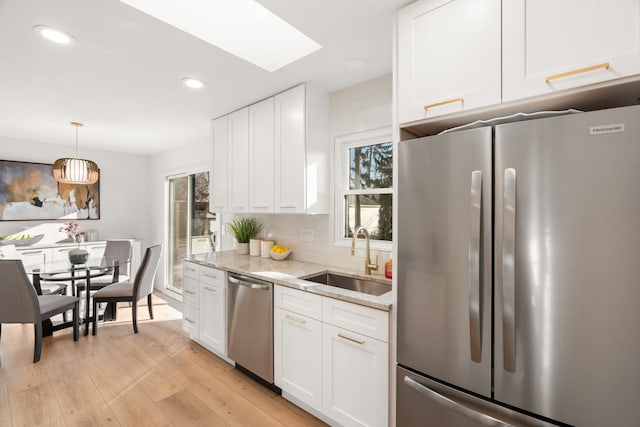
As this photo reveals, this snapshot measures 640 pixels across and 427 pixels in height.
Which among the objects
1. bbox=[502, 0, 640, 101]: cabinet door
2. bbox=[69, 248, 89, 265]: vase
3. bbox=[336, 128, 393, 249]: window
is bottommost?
bbox=[69, 248, 89, 265]: vase

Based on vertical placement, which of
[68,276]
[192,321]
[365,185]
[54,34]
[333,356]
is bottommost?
[192,321]

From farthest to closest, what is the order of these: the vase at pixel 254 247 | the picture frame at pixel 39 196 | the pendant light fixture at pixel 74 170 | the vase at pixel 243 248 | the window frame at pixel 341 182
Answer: the picture frame at pixel 39 196 < the pendant light fixture at pixel 74 170 < the vase at pixel 243 248 < the vase at pixel 254 247 < the window frame at pixel 341 182

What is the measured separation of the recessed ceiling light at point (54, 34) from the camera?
5.80 ft

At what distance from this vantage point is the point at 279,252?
300 cm

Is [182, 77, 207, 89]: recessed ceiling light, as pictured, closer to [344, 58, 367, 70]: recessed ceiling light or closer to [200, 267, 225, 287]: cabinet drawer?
[344, 58, 367, 70]: recessed ceiling light

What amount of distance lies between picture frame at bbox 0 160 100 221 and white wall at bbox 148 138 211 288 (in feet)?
2.88

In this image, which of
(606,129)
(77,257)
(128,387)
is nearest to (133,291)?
(77,257)

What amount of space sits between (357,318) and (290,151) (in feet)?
4.96

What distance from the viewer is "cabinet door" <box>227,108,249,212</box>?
305 centimetres

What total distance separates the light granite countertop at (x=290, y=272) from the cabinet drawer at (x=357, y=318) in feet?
0.13

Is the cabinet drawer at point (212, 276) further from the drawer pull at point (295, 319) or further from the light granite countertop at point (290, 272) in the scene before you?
the drawer pull at point (295, 319)

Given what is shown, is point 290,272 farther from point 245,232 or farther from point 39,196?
point 39,196

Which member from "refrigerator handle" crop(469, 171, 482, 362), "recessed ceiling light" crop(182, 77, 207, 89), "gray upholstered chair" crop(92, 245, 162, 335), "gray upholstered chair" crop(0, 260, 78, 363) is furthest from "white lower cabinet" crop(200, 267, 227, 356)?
"refrigerator handle" crop(469, 171, 482, 362)

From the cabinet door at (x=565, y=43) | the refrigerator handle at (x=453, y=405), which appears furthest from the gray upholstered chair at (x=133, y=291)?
the cabinet door at (x=565, y=43)
